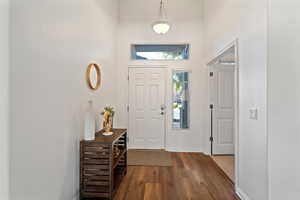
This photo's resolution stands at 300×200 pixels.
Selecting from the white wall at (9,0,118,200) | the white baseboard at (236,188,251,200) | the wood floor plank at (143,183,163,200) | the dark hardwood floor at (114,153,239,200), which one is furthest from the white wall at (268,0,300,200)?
the white wall at (9,0,118,200)

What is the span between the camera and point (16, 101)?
4.55 ft

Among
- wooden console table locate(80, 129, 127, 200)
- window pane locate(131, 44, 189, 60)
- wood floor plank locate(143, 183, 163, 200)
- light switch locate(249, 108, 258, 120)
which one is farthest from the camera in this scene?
window pane locate(131, 44, 189, 60)

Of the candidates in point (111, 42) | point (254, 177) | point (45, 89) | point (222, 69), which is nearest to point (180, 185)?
point (254, 177)

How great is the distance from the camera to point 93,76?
9.92 feet

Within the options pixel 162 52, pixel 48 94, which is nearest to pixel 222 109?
pixel 162 52

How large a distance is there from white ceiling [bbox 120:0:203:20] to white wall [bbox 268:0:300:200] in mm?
3266

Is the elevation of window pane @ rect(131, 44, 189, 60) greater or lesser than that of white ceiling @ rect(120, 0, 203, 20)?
lesser

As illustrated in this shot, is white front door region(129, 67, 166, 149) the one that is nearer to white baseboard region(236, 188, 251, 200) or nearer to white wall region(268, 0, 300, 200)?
white baseboard region(236, 188, 251, 200)

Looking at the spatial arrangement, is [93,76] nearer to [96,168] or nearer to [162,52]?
[96,168]

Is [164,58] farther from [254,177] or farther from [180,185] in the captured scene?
[254,177]

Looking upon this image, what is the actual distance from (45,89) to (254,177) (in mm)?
2388

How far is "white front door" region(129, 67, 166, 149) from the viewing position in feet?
16.1

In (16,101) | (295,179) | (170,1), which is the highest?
(170,1)

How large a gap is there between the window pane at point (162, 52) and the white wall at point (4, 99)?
379 cm
